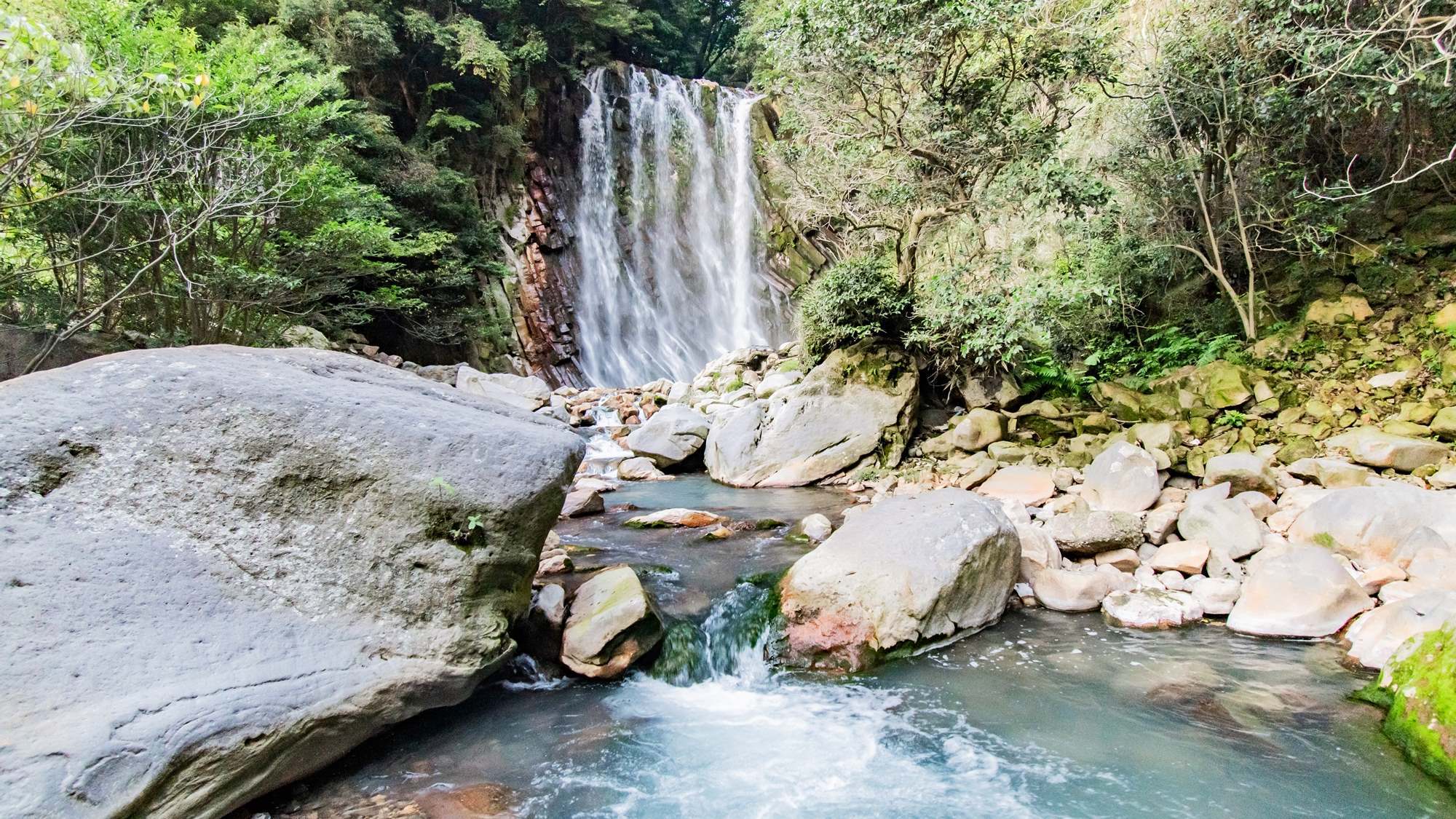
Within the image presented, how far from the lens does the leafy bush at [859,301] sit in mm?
10422

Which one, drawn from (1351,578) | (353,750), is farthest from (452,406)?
(1351,578)

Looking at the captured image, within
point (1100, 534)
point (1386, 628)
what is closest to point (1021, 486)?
point (1100, 534)

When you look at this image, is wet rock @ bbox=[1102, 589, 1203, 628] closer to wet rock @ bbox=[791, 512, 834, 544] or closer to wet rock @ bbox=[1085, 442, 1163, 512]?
wet rock @ bbox=[1085, 442, 1163, 512]

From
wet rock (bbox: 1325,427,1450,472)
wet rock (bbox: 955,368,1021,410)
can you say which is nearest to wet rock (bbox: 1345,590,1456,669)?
wet rock (bbox: 1325,427,1450,472)

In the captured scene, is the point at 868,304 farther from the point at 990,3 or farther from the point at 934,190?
the point at 990,3

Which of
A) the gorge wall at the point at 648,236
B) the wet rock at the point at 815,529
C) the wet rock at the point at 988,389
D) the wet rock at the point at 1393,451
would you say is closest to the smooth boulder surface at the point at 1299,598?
the wet rock at the point at 1393,451

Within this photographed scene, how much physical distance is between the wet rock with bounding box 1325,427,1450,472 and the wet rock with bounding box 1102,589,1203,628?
2.67 metres

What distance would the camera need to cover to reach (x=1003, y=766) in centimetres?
377

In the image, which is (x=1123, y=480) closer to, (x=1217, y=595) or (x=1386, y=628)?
(x=1217, y=595)

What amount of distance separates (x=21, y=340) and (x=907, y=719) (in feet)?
35.6

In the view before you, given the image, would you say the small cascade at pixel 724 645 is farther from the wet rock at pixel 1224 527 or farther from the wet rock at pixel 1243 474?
the wet rock at pixel 1243 474

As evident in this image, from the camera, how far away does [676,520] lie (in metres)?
8.03

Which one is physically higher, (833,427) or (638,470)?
(833,427)

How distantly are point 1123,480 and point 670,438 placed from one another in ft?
23.6
